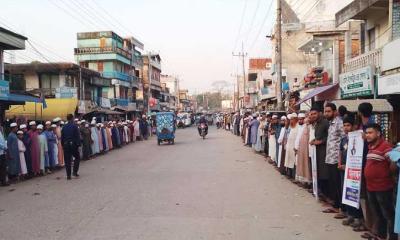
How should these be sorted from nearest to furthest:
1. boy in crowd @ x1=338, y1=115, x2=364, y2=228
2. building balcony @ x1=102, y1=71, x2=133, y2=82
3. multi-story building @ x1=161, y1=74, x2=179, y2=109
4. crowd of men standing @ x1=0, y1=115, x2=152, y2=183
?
boy in crowd @ x1=338, y1=115, x2=364, y2=228
crowd of men standing @ x1=0, y1=115, x2=152, y2=183
building balcony @ x1=102, y1=71, x2=133, y2=82
multi-story building @ x1=161, y1=74, x2=179, y2=109

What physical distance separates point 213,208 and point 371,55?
12.3 m

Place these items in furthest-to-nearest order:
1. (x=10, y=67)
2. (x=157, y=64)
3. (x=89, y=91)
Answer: (x=157, y=64)
(x=89, y=91)
(x=10, y=67)

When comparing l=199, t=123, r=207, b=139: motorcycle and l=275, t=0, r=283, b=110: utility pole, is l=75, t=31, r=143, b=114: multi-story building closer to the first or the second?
l=199, t=123, r=207, b=139: motorcycle

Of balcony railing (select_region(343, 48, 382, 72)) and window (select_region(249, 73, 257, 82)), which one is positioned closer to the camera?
balcony railing (select_region(343, 48, 382, 72))

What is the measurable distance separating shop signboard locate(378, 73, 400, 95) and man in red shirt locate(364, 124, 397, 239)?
26.5 ft

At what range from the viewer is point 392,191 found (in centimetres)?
632

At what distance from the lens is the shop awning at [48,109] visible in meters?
29.4

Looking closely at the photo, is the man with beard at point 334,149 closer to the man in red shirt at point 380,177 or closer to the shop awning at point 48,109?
the man in red shirt at point 380,177

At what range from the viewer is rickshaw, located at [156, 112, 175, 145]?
32156 millimetres

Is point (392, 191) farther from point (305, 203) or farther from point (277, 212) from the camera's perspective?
point (305, 203)

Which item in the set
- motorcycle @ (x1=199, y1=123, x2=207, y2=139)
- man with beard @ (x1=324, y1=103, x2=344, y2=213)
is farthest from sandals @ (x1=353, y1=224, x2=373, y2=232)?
motorcycle @ (x1=199, y1=123, x2=207, y2=139)

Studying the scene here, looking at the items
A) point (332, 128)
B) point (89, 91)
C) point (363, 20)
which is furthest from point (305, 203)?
point (89, 91)

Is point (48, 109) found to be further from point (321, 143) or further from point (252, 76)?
point (252, 76)

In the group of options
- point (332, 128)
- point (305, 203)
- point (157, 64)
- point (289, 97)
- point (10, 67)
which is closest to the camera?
point (332, 128)
